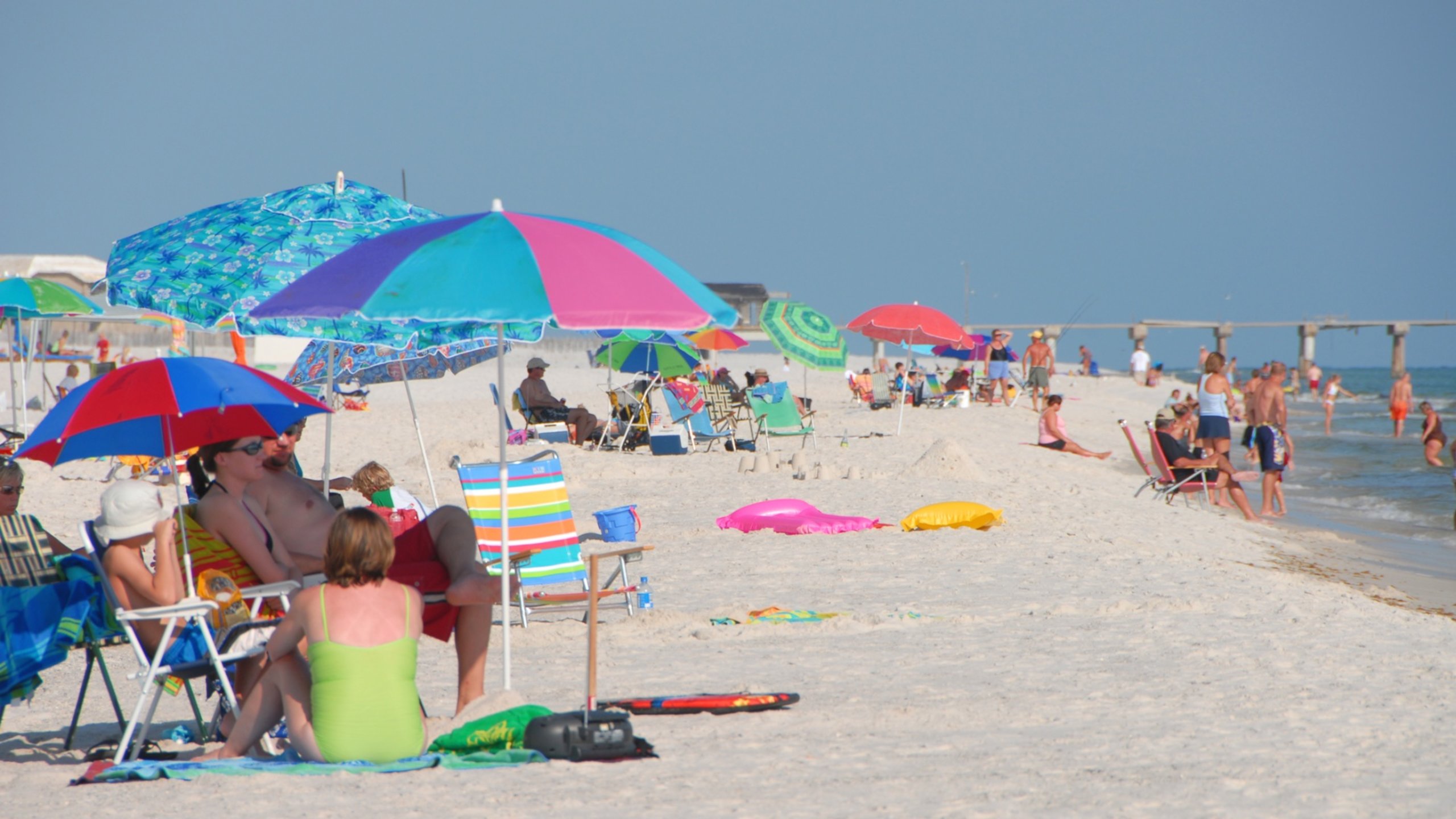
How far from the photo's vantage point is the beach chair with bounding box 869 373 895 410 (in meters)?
20.1

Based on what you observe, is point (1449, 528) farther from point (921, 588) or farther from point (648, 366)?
point (648, 366)

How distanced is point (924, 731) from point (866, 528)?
433 cm

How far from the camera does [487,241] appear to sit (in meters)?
3.45

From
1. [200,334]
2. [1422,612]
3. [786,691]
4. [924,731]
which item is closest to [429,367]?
[786,691]

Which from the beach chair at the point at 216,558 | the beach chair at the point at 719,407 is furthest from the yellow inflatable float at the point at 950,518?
the beach chair at the point at 719,407

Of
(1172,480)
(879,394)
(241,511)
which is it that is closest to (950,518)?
(1172,480)

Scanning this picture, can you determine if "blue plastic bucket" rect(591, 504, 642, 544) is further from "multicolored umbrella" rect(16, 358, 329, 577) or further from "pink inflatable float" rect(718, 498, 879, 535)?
"multicolored umbrella" rect(16, 358, 329, 577)

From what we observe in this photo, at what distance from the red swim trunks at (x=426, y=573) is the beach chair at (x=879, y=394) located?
16611 mm

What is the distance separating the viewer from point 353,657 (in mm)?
3088

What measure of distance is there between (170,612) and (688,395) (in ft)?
33.2

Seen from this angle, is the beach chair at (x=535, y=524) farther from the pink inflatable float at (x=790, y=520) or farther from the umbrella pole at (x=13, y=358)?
the umbrella pole at (x=13, y=358)

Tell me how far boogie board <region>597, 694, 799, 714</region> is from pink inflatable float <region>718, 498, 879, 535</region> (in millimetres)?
3971

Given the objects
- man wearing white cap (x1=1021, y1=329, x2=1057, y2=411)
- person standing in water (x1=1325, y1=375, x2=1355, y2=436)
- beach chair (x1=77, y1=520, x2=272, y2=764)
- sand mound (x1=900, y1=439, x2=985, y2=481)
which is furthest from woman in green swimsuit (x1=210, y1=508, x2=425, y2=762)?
person standing in water (x1=1325, y1=375, x2=1355, y2=436)

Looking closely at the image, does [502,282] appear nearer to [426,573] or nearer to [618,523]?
[426,573]
